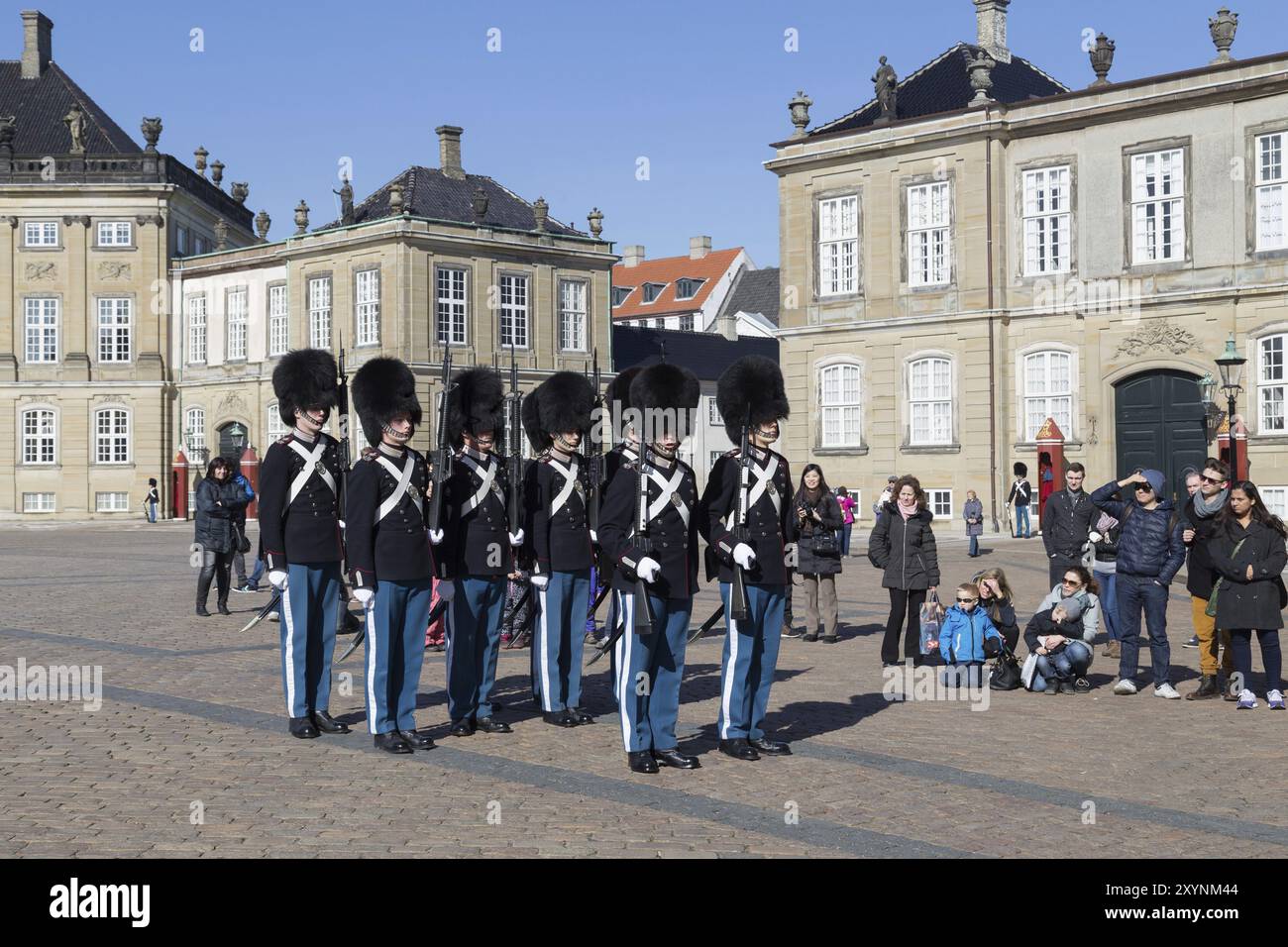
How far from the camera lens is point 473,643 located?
971 cm

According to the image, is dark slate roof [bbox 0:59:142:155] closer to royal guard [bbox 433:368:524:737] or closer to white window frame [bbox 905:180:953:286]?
white window frame [bbox 905:180:953:286]

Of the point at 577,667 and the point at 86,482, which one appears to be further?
the point at 86,482

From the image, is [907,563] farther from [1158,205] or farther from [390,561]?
[1158,205]

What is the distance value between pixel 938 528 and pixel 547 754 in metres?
28.3

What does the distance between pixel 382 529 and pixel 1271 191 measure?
89.8 ft

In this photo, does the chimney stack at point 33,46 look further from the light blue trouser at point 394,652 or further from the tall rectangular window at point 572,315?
the light blue trouser at point 394,652

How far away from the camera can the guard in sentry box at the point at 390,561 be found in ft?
29.6

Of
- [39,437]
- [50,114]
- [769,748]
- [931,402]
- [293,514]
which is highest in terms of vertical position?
[50,114]

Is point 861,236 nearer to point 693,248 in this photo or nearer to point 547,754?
point 547,754

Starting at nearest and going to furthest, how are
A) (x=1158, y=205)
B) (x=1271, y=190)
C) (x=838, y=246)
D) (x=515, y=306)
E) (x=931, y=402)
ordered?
(x=1271, y=190) → (x=1158, y=205) → (x=931, y=402) → (x=838, y=246) → (x=515, y=306)

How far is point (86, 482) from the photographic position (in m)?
55.1

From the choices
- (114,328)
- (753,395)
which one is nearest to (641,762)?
(753,395)

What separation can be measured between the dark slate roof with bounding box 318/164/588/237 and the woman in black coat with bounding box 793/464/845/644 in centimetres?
3828

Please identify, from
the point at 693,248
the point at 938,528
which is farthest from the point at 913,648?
the point at 693,248
